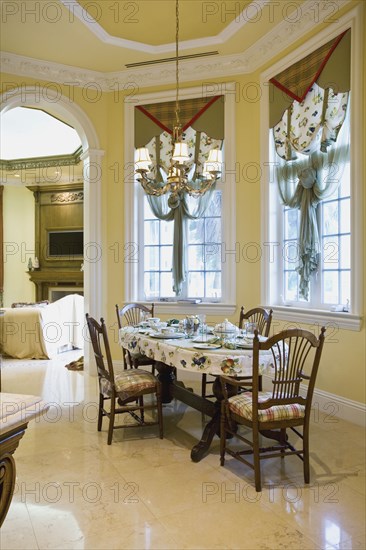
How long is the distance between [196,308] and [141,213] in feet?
4.58

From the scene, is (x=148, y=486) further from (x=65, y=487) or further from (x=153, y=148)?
(x=153, y=148)

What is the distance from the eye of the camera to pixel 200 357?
2758 mm

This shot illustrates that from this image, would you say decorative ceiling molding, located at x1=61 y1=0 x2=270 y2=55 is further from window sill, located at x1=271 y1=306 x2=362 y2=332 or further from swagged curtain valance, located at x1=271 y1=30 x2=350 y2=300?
window sill, located at x1=271 y1=306 x2=362 y2=332

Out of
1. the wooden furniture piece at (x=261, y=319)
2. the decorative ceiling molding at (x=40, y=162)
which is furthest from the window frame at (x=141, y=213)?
the decorative ceiling molding at (x=40, y=162)

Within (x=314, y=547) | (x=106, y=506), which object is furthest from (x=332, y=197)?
(x=106, y=506)

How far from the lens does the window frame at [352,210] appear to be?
3523mm

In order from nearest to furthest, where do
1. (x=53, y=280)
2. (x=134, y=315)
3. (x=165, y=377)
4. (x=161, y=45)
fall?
(x=165, y=377), (x=134, y=315), (x=161, y=45), (x=53, y=280)

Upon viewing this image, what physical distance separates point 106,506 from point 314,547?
43.6 inches

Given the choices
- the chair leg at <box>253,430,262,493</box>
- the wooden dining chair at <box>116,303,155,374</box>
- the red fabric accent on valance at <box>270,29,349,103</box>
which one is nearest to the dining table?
the chair leg at <box>253,430,262,493</box>

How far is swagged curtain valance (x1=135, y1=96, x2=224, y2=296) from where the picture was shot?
497cm

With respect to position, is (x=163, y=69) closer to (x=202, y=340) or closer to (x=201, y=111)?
(x=201, y=111)

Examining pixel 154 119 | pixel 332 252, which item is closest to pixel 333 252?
pixel 332 252

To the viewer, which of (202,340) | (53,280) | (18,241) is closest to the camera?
(202,340)

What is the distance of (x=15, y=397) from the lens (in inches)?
49.1
